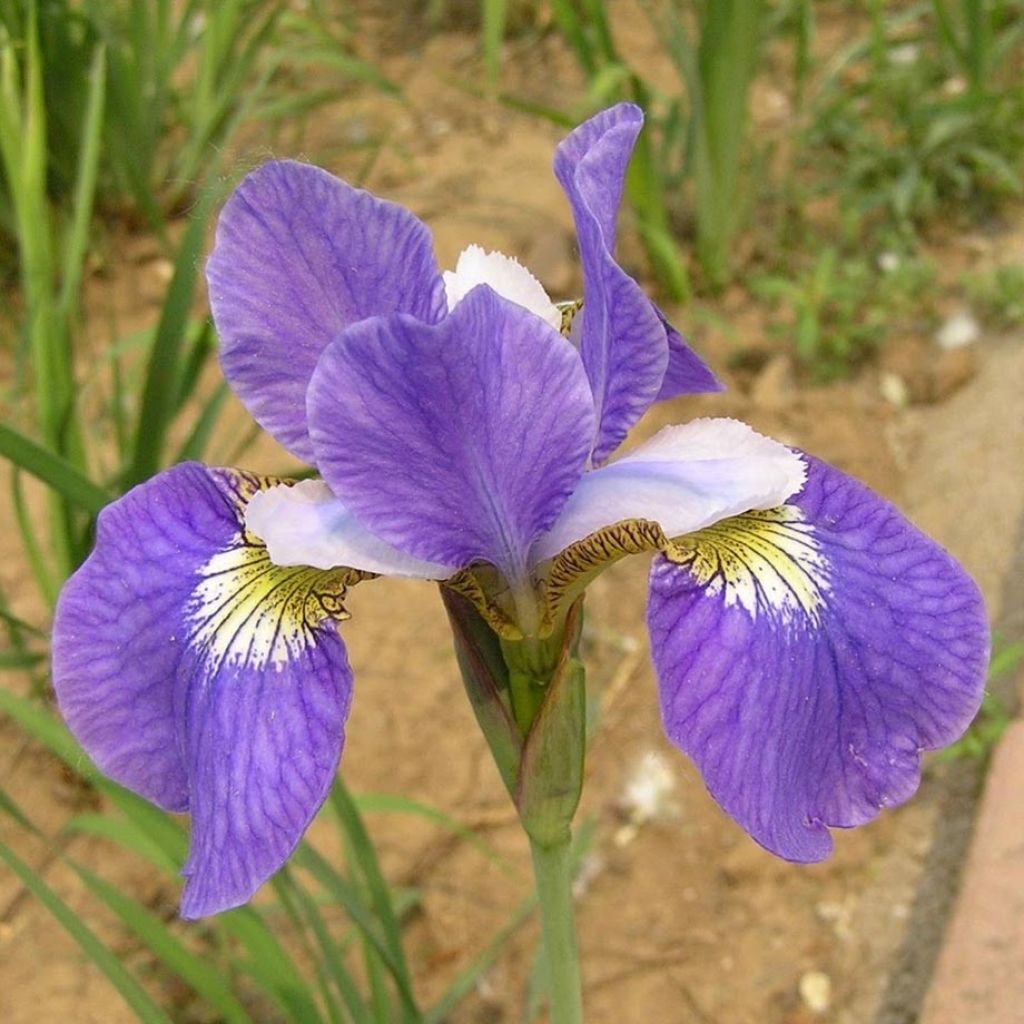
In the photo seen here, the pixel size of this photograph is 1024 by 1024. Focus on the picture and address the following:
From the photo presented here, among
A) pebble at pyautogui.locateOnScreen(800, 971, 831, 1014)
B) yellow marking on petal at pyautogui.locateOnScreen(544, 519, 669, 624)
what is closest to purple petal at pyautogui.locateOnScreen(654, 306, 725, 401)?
yellow marking on petal at pyautogui.locateOnScreen(544, 519, 669, 624)

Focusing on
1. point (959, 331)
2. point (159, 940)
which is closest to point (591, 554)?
point (159, 940)

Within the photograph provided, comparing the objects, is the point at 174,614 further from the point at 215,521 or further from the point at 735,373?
the point at 735,373

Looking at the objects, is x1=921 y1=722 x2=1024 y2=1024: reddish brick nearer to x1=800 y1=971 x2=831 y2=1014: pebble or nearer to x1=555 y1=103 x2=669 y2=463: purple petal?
x1=800 y1=971 x2=831 y2=1014: pebble

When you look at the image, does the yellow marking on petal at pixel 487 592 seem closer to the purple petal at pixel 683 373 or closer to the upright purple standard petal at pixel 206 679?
the upright purple standard petal at pixel 206 679

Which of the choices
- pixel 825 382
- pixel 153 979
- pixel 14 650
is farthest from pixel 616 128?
pixel 825 382

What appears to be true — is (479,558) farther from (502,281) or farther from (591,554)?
(502,281)

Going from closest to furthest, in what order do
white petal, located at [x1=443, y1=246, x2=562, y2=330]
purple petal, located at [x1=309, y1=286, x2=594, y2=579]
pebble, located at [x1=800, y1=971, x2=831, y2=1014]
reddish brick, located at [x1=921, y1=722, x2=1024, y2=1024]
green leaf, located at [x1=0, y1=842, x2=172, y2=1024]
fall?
1. purple petal, located at [x1=309, y1=286, x2=594, y2=579]
2. white petal, located at [x1=443, y1=246, x2=562, y2=330]
3. green leaf, located at [x1=0, y1=842, x2=172, y2=1024]
4. reddish brick, located at [x1=921, y1=722, x2=1024, y2=1024]
5. pebble, located at [x1=800, y1=971, x2=831, y2=1014]

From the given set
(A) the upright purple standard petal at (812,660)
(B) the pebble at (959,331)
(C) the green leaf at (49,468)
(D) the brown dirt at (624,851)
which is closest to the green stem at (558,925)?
(A) the upright purple standard petal at (812,660)
